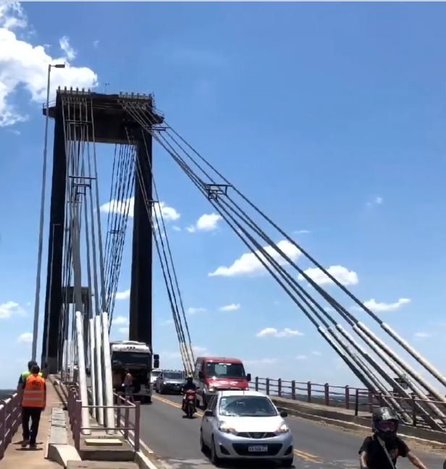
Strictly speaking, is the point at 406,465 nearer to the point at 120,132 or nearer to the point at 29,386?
the point at 29,386

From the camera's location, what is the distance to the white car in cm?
1501

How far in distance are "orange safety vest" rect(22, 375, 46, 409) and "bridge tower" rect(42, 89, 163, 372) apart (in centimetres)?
3543

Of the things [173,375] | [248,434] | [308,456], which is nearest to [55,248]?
[173,375]

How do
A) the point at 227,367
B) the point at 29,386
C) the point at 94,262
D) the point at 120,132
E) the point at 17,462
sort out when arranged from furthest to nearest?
the point at 120,132
the point at 227,367
the point at 94,262
the point at 29,386
the point at 17,462

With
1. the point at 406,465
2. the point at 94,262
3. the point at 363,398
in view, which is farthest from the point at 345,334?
the point at 406,465

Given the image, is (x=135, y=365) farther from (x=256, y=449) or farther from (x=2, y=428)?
(x=2, y=428)

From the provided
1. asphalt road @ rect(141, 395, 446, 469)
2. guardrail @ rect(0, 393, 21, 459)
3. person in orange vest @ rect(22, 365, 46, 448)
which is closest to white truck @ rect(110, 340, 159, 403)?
asphalt road @ rect(141, 395, 446, 469)

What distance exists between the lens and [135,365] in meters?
35.8

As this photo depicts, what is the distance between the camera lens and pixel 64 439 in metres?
15.0

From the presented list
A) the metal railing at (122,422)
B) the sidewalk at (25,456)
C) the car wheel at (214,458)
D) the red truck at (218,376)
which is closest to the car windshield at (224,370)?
the red truck at (218,376)

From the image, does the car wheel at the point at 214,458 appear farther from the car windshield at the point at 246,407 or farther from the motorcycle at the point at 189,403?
the motorcycle at the point at 189,403

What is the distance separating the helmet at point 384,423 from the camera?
657 cm

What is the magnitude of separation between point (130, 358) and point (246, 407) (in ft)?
66.2

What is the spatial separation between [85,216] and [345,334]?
12683 millimetres
